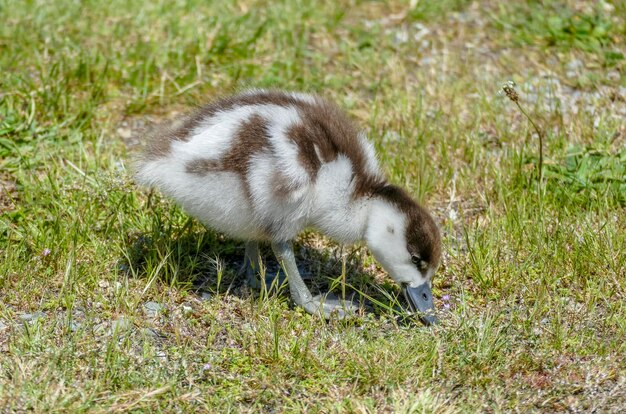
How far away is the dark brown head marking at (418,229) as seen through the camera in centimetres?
432

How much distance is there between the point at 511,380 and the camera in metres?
3.88

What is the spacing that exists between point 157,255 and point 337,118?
45.6 inches

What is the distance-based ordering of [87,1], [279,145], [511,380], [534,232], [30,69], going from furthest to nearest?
[87,1] → [30,69] → [534,232] → [279,145] → [511,380]

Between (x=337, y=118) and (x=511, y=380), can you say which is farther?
(x=337, y=118)

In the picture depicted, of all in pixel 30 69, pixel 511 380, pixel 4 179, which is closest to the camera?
pixel 511 380

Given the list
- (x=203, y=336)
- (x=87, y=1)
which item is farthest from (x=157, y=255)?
(x=87, y=1)

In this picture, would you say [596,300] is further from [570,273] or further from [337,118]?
[337,118]

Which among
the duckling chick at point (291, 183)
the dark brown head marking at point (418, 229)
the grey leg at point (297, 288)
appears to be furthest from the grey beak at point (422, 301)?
the grey leg at point (297, 288)

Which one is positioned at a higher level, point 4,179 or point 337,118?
point 337,118

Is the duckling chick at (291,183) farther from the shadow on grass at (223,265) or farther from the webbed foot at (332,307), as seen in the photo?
the shadow on grass at (223,265)

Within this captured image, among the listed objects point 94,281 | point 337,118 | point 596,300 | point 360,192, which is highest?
point 337,118

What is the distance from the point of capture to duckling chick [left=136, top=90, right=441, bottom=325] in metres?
4.15

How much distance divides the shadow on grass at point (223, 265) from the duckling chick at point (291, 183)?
0.21m

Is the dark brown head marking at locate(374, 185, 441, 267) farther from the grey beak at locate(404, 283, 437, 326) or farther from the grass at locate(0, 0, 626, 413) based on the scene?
the grass at locate(0, 0, 626, 413)
